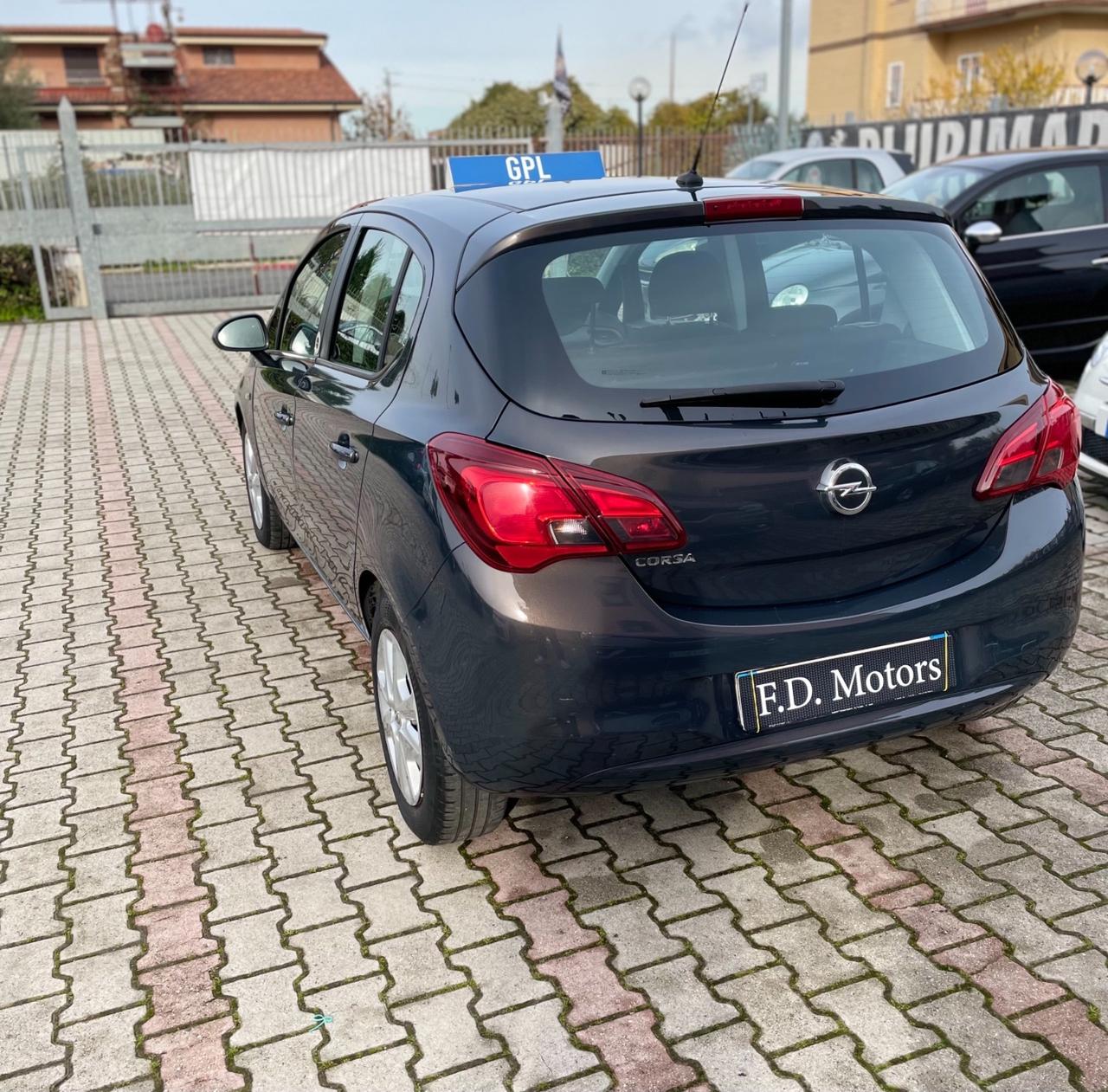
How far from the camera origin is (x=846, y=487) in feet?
8.81

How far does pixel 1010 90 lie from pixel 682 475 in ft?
134

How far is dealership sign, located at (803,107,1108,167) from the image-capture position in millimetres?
17906

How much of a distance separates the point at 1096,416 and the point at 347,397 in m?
4.06

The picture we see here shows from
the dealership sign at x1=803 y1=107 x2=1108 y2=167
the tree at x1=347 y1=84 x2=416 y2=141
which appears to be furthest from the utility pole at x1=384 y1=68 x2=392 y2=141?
the dealership sign at x1=803 y1=107 x2=1108 y2=167

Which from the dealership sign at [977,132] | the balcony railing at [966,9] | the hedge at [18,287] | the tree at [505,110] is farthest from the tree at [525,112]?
the hedge at [18,287]

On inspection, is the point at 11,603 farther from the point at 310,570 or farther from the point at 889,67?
the point at 889,67

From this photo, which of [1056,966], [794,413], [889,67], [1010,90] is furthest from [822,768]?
[889,67]

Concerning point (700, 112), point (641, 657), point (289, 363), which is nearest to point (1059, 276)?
point (289, 363)

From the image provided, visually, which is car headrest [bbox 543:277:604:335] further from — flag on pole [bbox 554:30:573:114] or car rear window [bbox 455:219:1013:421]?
flag on pole [bbox 554:30:573:114]

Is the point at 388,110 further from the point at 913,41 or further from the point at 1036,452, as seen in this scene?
the point at 1036,452

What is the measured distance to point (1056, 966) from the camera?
2.73 metres

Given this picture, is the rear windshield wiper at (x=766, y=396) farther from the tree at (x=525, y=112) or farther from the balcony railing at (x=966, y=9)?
the tree at (x=525, y=112)

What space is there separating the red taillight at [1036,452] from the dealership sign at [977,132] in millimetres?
14755

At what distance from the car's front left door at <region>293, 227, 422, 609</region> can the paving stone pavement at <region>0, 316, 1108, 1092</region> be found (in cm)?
70
